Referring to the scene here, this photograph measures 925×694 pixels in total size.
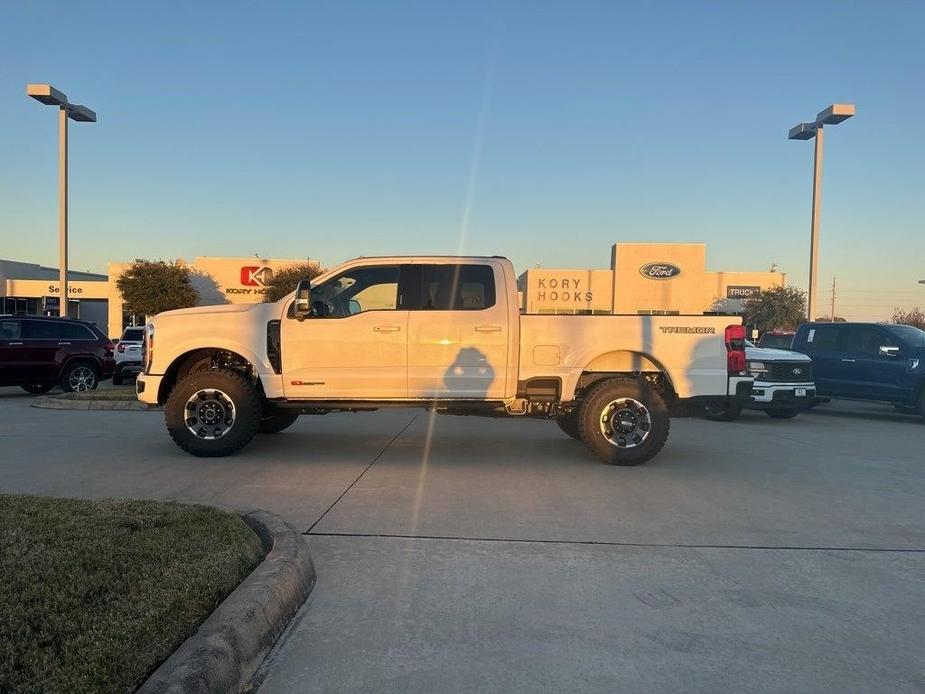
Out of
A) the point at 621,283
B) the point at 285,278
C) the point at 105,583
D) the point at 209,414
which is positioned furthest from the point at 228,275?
the point at 105,583

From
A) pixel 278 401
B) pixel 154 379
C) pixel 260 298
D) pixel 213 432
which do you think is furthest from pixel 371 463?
pixel 260 298

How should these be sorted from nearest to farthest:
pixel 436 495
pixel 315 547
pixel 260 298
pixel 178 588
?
pixel 178 588 < pixel 315 547 < pixel 436 495 < pixel 260 298

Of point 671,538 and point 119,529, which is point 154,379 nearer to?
point 119,529

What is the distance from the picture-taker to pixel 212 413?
852cm

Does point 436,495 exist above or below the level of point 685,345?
below

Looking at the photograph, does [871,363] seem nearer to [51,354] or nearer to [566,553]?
[566,553]

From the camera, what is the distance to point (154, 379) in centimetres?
861

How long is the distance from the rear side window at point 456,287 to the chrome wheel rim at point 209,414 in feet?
8.34

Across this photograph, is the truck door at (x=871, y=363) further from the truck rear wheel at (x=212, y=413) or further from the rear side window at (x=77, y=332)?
the rear side window at (x=77, y=332)

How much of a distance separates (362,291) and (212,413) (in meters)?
2.28

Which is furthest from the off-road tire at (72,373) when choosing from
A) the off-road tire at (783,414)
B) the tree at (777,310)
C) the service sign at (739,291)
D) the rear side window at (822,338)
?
the service sign at (739,291)

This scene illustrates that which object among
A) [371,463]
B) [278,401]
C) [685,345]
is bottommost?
[371,463]

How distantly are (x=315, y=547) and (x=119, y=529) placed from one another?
4.37 ft

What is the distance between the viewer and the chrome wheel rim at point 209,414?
8.43 m
